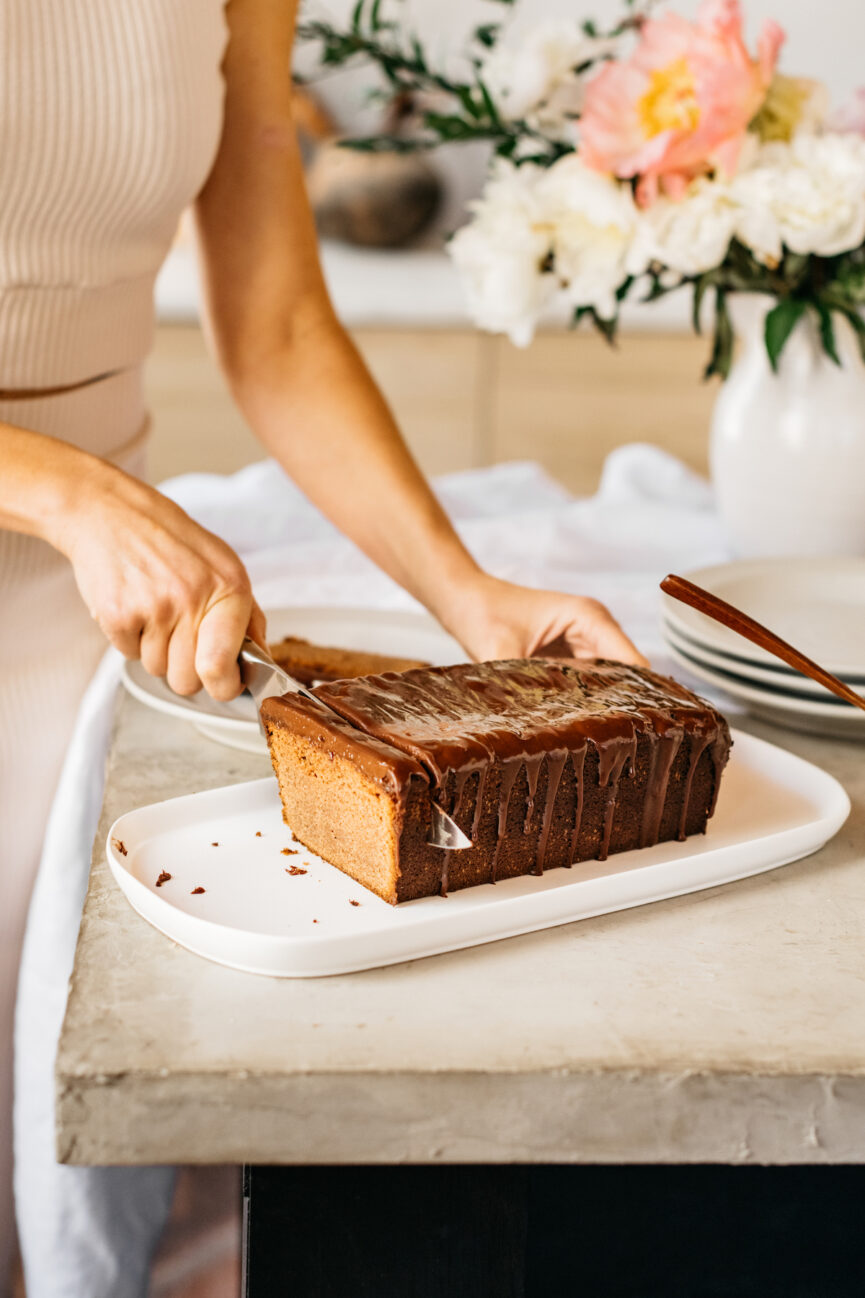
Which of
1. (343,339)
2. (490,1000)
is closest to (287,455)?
(343,339)

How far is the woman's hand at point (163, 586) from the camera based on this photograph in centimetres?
82

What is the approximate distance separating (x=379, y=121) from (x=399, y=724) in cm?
311

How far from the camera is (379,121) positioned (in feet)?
11.5

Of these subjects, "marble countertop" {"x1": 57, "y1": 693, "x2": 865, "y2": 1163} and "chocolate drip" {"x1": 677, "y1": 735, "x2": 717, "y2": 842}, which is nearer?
"marble countertop" {"x1": 57, "y1": 693, "x2": 865, "y2": 1163}

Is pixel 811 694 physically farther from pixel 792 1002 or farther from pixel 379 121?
pixel 379 121

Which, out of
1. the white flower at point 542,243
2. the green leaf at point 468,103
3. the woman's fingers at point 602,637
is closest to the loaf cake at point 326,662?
the woman's fingers at point 602,637

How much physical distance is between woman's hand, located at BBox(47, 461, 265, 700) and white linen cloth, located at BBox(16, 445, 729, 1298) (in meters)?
0.24

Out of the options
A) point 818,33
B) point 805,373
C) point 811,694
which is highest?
point 818,33

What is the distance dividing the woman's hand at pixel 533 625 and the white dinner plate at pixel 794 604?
10cm

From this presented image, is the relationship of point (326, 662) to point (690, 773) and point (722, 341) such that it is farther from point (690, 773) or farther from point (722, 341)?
point (722, 341)

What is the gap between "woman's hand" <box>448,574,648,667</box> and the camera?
3.24ft

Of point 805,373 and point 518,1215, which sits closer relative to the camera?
point 518,1215

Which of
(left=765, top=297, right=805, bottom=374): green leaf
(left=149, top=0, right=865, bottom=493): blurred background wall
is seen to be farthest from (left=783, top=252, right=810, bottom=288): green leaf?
(left=149, top=0, right=865, bottom=493): blurred background wall

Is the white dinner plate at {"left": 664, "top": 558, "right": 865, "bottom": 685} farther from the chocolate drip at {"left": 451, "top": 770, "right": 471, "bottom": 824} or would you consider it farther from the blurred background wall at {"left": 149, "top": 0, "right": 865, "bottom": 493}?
the blurred background wall at {"left": 149, "top": 0, "right": 865, "bottom": 493}
